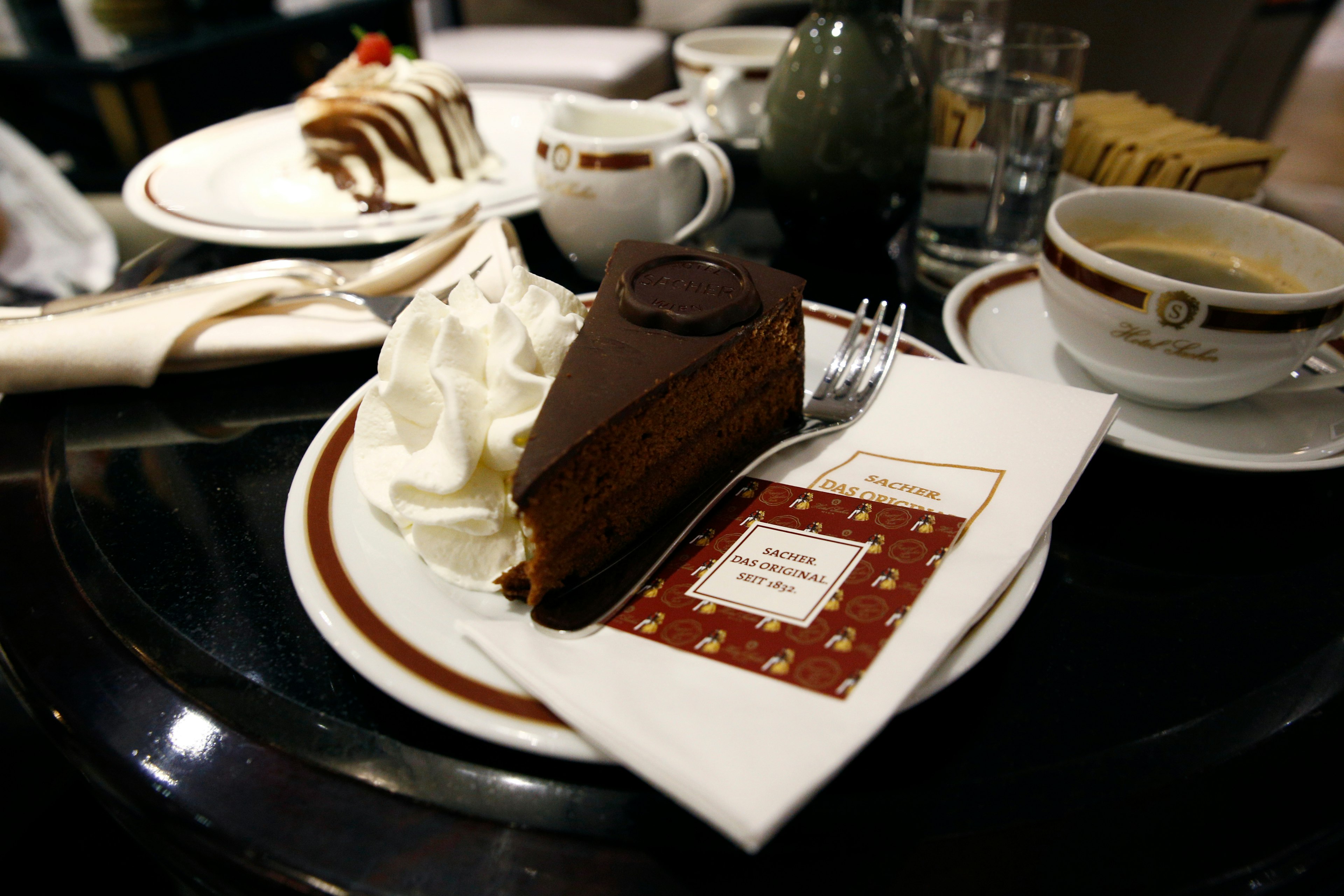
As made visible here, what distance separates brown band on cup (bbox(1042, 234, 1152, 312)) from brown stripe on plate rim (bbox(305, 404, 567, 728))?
0.77 metres

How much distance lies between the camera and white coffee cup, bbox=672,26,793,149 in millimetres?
1738

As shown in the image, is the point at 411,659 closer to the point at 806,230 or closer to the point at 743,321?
the point at 743,321

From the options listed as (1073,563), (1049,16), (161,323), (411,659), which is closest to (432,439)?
(411,659)

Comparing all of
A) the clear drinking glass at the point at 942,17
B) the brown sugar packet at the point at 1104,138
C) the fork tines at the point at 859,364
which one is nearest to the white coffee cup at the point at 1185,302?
the fork tines at the point at 859,364

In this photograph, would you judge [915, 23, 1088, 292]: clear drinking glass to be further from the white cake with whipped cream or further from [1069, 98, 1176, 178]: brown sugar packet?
the white cake with whipped cream

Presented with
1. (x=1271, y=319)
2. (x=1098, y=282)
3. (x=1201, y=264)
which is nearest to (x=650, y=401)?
(x=1098, y=282)

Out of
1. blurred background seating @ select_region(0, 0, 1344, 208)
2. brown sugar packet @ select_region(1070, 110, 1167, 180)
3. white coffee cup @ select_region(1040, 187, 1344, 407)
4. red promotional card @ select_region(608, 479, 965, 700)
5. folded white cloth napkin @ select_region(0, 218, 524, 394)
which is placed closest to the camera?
red promotional card @ select_region(608, 479, 965, 700)

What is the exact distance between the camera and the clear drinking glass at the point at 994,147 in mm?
1280

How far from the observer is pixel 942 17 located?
5.91ft

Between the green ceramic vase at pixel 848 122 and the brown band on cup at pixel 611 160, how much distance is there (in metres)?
0.25

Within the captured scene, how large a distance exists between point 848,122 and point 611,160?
38cm

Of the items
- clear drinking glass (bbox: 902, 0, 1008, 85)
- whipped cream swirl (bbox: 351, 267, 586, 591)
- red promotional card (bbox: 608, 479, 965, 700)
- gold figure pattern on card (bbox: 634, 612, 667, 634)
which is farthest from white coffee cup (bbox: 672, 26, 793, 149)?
gold figure pattern on card (bbox: 634, 612, 667, 634)

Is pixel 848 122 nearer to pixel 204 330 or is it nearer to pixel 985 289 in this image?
pixel 985 289

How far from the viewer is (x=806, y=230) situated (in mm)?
1364
